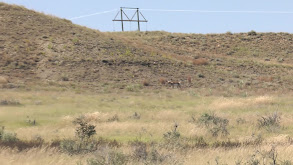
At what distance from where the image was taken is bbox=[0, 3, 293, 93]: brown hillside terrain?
36125 mm

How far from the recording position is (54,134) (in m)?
15.1

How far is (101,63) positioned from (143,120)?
23.7 metres

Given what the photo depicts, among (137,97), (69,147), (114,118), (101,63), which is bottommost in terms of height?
(137,97)

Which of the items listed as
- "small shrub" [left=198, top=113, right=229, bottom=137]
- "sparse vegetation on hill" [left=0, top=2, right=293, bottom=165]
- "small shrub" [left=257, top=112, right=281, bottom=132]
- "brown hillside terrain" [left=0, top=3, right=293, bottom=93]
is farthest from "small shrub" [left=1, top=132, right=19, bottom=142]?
"brown hillside terrain" [left=0, top=3, right=293, bottom=93]

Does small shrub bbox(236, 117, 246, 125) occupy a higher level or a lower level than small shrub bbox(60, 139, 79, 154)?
lower

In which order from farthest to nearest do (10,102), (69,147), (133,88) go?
(133,88), (10,102), (69,147)

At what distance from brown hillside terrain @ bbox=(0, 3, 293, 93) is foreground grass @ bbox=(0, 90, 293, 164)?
7.47 metres

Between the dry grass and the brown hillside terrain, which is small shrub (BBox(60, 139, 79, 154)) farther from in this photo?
the dry grass

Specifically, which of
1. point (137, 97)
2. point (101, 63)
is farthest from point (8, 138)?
point (101, 63)

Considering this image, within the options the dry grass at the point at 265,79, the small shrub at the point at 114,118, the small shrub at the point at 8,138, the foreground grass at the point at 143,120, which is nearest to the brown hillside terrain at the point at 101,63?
the dry grass at the point at 265,79

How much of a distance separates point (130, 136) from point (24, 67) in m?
26.1

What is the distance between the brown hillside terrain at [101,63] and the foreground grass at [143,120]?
7468mm

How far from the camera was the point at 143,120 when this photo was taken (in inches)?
737

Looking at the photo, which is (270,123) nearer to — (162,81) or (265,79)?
(162,81)
